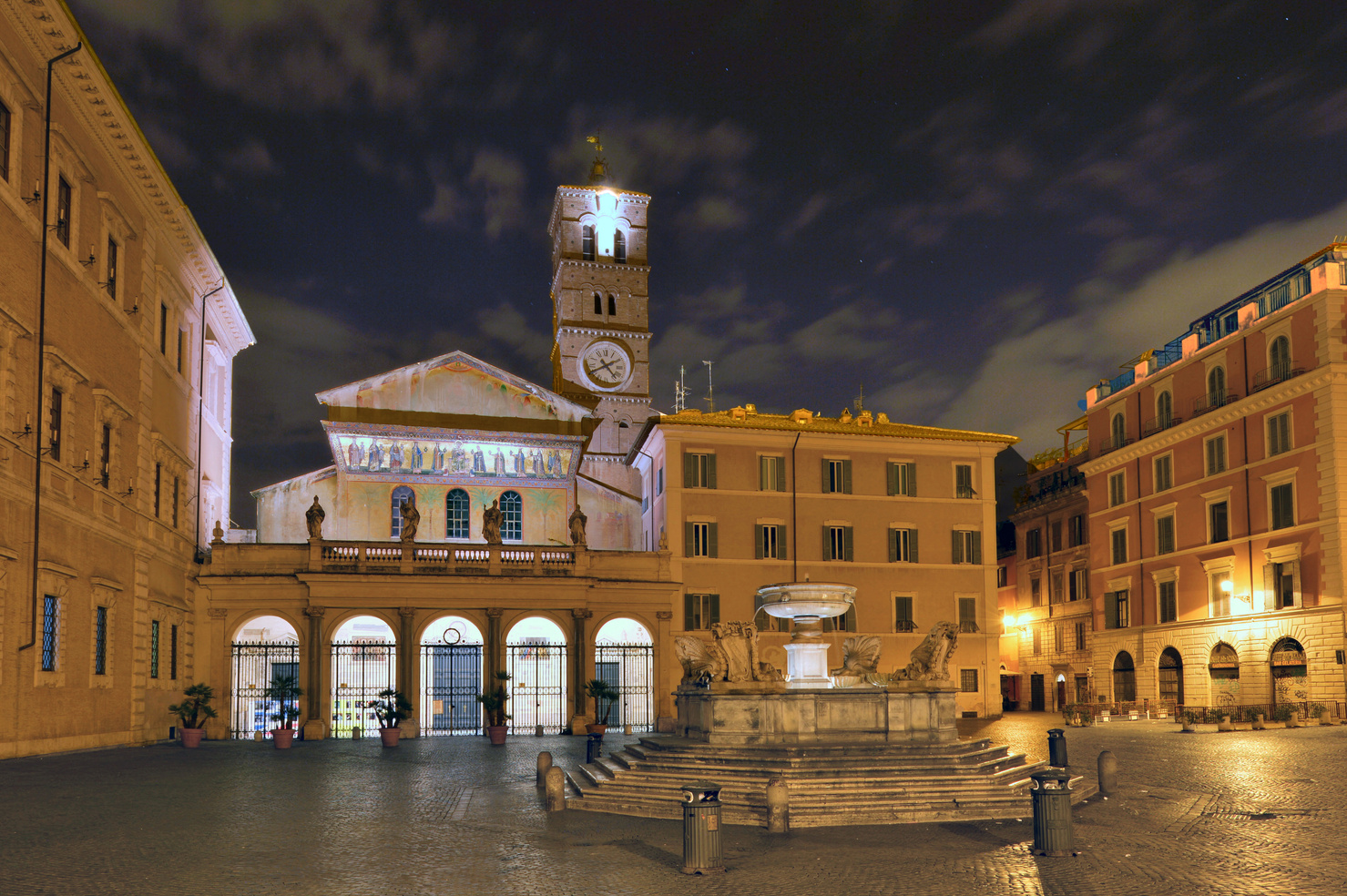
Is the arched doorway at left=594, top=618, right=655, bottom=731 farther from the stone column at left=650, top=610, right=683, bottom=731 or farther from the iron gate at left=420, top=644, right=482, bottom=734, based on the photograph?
the iron gate at left=420, top=644, right=482, bottom=734

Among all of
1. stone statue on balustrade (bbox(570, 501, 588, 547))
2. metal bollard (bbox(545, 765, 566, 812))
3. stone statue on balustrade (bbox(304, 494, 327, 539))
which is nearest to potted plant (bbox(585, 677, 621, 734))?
stone statue on balustrade (bbox(570, 501, 588, 547))

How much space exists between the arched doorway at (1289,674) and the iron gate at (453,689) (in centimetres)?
2620

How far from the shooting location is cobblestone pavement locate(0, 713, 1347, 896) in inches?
412

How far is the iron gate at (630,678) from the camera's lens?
123 feet

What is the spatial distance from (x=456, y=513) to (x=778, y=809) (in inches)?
1125

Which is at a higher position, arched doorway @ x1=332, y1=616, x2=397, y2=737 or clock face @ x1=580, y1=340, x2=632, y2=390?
clock face @ x1=580, y1=340, x2=632, y2=390

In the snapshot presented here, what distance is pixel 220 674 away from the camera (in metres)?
34.0

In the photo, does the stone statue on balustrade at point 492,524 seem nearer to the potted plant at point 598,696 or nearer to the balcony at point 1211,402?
the potted plant at point 598,696

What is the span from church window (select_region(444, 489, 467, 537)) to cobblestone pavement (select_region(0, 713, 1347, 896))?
19990 millimetres

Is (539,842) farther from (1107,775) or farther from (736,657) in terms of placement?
(1107,775)

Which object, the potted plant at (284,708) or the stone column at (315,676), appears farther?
the stone column at (315,676)

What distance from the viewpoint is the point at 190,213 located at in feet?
107

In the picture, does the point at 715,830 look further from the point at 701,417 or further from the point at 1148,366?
the point at 1148,366

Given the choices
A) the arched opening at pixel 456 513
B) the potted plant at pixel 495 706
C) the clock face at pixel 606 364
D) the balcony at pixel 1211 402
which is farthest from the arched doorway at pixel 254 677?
the balcony at pixel 1211 402
